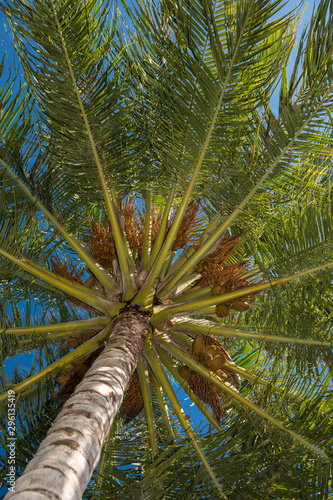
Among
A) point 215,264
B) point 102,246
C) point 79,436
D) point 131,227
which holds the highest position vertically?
point 131,227

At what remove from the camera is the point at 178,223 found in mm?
3184

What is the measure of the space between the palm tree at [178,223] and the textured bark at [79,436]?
3 centimetres

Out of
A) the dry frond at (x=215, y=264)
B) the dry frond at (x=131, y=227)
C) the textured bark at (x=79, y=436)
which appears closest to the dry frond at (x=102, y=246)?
the dry frond at (x=131, y=227)

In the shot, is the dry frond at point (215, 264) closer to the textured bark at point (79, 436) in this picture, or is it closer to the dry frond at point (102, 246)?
the dry frond at point (102, 246)

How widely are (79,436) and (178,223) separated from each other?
2023 millimetres

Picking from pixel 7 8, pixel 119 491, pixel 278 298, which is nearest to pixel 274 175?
pixel 278 298

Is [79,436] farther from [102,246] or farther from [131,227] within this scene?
[131,227]

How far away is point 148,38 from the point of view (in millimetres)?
2867

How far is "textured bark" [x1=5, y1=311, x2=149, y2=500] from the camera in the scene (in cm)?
116

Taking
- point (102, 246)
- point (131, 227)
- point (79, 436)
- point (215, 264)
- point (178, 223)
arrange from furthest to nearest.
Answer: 1. point (131, 227)
2. point (102, 246)
3. point (215, 264)
4. point (178, 223)
5. point (79, 436)

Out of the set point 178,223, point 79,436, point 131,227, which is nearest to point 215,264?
point 178,223

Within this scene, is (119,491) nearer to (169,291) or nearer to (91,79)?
(169,291)

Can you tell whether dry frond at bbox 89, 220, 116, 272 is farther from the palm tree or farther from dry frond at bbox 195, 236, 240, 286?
dry frond at bbox 195, 236, 240, 286

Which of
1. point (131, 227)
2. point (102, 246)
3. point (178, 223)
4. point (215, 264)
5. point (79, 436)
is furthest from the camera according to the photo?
point (131, 227)
